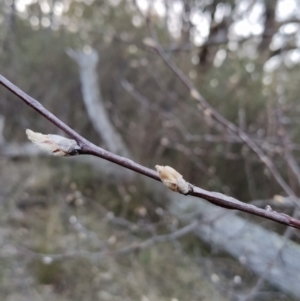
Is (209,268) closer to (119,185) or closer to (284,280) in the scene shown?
(284,280)

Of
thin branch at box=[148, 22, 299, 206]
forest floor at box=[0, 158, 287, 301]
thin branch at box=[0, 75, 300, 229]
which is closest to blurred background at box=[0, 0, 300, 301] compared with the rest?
forest floor at box=[0, 158, 287, 301]

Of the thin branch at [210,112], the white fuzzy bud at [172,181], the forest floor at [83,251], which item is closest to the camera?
the white fuzzy bud at [172,181]

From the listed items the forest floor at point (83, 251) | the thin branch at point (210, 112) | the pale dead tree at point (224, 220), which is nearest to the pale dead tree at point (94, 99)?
the forest floor at point (83, 251)

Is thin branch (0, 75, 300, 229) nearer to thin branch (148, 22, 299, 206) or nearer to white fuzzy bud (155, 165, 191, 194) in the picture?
white fuzzy bud (155, 165, 191, 194)

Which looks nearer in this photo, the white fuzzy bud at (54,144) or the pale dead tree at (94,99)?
the white fuzzy bud at (54,144)

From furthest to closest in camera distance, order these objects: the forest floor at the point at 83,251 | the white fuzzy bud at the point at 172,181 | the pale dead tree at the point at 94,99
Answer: the pale dead tree at the point at 94,99 → the forest floor at the point at 83,251 → the white fuzzy bud at the point at 172,181

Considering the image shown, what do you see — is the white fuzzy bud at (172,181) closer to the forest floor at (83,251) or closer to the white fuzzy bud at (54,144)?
the white fuzzy bud at (54,144)

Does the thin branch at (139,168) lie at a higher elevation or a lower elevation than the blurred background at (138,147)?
lower

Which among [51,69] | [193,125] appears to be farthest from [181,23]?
[51,69]

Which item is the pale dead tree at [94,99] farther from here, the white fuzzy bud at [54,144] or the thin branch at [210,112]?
the white fuzzy bud at [54,144]

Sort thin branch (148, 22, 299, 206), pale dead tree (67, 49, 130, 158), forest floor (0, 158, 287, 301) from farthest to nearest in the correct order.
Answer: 1. pale dead tree (67, 49, 130, 158)
2. forest floor (0, 158, 287, 301)
3. thin branch (148, 22, 299, 206)

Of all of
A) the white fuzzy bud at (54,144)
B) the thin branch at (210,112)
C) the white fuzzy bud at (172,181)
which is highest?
the thin branch at (210,112)
